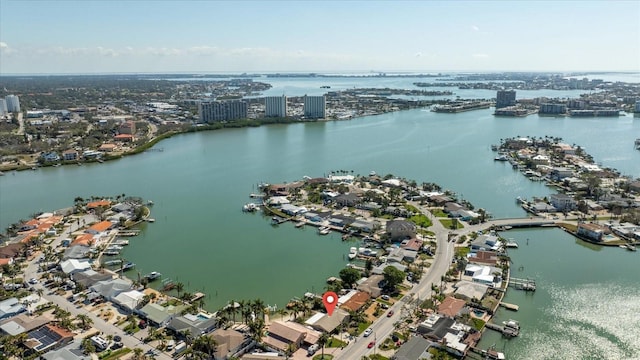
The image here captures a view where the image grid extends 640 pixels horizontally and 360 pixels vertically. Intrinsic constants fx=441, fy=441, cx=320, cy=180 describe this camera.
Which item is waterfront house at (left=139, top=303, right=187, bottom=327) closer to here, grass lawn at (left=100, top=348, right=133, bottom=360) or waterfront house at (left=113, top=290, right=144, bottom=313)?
waterfront house at (left=113, top=290, right=144, bottom=313)

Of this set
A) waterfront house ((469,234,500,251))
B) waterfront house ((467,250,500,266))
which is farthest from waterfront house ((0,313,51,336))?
waterfront house ((469,234,500,251))

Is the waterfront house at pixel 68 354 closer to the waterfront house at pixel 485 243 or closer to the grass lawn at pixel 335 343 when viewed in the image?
the grass lawn at pixel 335 343

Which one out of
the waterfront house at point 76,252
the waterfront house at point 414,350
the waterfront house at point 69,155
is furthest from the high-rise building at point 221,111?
the waterfront house at point 414,350

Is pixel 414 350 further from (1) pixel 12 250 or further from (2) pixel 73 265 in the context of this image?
(1) pixel 12 250

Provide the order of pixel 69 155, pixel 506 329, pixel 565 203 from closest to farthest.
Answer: pixel 506 329 < pixel 565 203 < pixel 69 155

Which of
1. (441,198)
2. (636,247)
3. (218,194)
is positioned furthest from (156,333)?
(636,247)

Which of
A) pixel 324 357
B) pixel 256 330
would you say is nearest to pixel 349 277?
pixel 324 357
